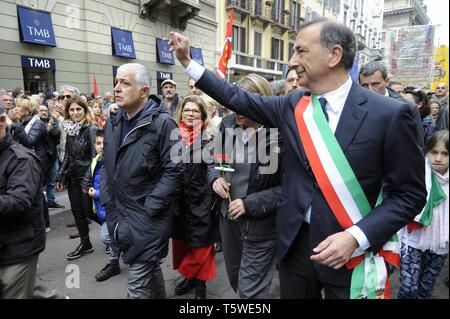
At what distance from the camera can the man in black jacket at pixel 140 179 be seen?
2438 mm

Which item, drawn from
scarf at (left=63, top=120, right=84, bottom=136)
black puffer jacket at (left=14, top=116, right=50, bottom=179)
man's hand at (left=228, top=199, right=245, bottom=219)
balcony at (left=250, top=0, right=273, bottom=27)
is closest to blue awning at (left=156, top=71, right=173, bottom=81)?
balcony at (left=250, top=0, right=273, bottom=27)

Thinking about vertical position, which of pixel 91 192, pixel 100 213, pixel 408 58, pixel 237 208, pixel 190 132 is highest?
pixel 408 58

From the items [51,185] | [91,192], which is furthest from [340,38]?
[51,185]

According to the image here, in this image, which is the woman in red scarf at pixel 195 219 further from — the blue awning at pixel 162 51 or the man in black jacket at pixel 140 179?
the blue awning at pixel 162 51

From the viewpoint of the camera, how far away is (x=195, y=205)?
10.1 ft

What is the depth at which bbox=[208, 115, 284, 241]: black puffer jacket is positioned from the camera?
2318 mm

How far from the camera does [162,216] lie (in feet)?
8.34

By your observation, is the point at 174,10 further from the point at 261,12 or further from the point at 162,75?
the point at 261,12

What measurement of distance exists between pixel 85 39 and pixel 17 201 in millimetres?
10766

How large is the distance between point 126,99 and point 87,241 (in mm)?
2396

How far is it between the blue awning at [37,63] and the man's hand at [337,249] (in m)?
10.3

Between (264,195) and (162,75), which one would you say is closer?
(264,195)

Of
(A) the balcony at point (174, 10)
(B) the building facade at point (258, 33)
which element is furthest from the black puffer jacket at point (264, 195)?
(B) the building facade at point (258, 33)

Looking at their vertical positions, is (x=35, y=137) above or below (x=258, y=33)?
below
